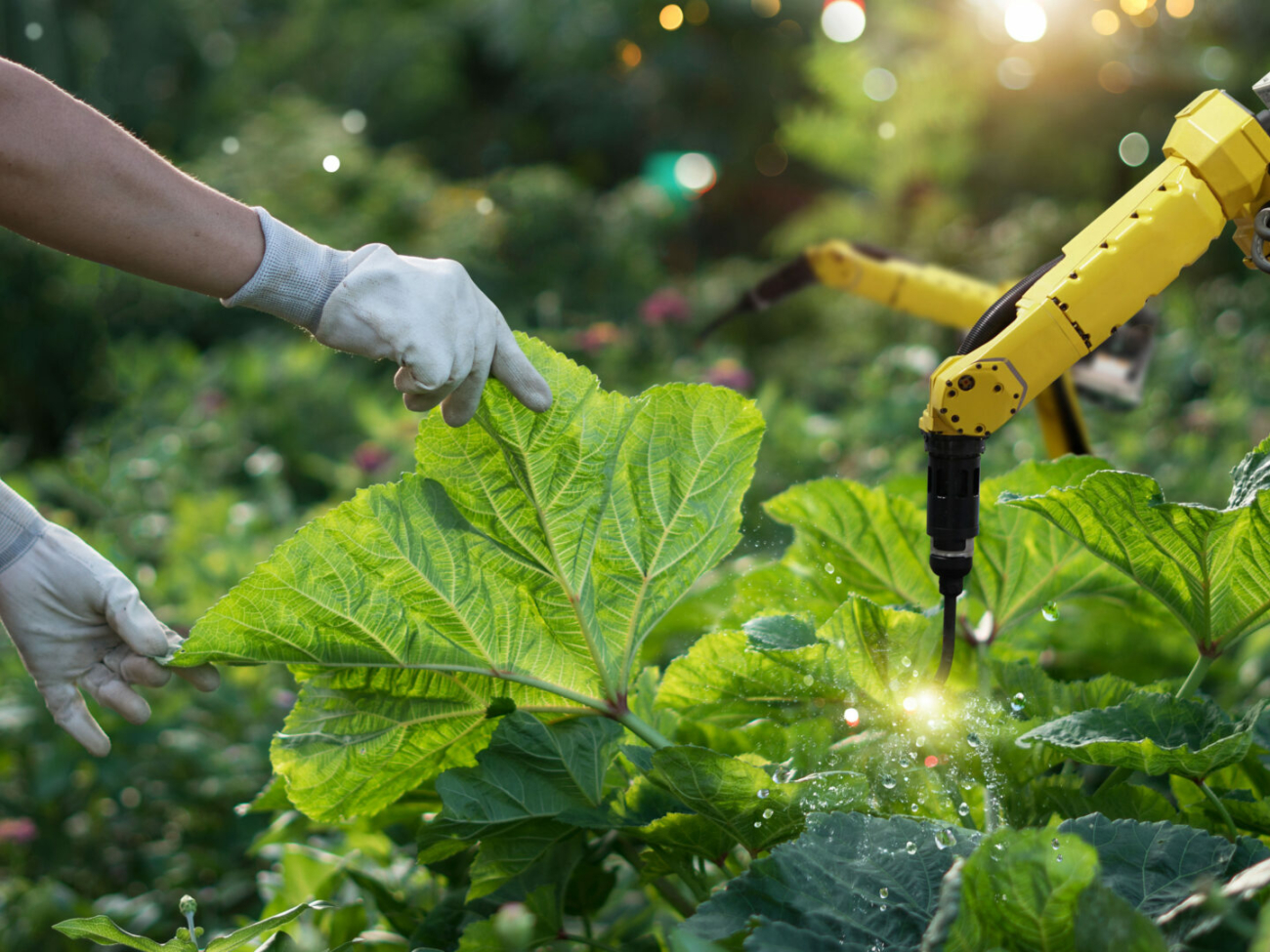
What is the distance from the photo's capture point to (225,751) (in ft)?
6.01

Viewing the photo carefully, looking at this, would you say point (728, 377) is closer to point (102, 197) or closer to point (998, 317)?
point (998, 317)

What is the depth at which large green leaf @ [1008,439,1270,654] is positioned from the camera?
0.63m

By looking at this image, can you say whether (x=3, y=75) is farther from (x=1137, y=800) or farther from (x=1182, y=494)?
(x=1182, y=494)

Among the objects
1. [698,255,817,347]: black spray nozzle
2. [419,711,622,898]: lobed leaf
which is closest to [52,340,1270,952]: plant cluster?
[419,711,622,898]: lobed leaf

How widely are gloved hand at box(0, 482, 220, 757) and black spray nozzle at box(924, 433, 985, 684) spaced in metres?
0.67

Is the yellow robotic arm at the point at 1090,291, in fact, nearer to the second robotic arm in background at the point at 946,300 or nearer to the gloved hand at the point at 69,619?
the second robotic arm in background at the point at 946,300

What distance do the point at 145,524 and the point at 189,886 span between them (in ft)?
4.19

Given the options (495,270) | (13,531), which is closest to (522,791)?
(13,531)

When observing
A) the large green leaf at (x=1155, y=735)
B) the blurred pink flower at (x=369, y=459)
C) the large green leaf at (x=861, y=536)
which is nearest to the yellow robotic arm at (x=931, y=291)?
the large green leaf at (x=861, y=536)

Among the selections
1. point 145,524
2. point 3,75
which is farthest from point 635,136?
point 3,75

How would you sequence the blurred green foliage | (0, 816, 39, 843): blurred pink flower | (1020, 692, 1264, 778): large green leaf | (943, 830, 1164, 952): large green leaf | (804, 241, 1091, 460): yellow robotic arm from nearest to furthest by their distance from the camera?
(943, 830, 1164, 952): large green leaf → (1020, 692, 1264, 778): large green leaf → (804, 241, 1091, 460): yellow robotic arm → (0, 816, 39, 843): blurred pink flower → the blurred green foliage

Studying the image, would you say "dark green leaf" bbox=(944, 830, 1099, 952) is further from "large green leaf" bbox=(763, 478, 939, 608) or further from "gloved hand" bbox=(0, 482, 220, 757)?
"gloved hand" bbox=(0, 482, 220, 757)

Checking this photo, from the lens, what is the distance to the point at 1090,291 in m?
0.72

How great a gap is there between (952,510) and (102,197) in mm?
680
